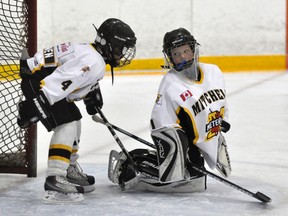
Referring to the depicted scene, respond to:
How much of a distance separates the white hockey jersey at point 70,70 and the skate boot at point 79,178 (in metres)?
0.37

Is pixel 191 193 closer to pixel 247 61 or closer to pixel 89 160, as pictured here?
pixel 89 160

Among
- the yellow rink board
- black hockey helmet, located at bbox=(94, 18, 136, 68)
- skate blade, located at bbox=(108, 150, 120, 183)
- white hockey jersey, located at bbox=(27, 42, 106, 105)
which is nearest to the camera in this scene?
white hockey jersey, located at bbox=(27, 42, 106, 105)

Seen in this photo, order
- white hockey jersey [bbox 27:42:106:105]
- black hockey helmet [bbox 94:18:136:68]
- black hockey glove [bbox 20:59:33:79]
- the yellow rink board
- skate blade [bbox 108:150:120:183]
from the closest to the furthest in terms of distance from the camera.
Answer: white hockey jersey [bbox 27:42:106:105] < black hockey helmet [bbox 94:18:136:68] < black hockey glove [bbox 20:59:33:79] < skate blade [bbox 108:150:120:183] < the yellow rink board

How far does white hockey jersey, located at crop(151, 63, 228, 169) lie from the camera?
2.68 meters

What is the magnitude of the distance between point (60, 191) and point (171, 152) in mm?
411

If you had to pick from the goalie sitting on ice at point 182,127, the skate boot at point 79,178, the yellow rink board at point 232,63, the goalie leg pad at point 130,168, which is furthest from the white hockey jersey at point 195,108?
the yellow rink board at point 232,63

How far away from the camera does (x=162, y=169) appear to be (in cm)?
268

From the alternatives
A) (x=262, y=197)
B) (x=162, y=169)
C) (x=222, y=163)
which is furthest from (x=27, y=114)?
(x=262, y=197)

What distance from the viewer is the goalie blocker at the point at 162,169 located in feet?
8.69

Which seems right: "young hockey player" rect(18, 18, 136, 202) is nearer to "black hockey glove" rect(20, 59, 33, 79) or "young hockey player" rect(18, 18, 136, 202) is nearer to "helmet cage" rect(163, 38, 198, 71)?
"black hockey glove" rect(20, 59, 33, 79)

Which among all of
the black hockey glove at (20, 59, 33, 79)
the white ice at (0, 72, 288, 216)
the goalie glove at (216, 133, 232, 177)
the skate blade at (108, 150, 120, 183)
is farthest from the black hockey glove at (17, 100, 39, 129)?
the goalie glove at (216, 133, 232, 177)

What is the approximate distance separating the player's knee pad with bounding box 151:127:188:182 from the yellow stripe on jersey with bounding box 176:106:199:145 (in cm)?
7

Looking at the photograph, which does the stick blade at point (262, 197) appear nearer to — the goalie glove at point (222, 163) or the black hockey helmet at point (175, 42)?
the goalie glove at point (222, 163)

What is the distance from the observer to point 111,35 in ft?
8.63
